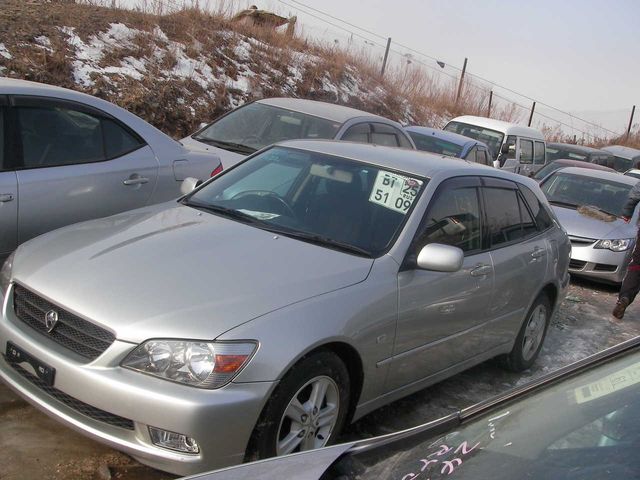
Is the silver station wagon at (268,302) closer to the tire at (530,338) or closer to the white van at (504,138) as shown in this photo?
the tire at (530,338)

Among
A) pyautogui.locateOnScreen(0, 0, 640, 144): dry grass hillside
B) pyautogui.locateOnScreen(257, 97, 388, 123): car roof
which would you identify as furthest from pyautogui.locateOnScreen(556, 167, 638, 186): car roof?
pyautogui.locateOnScreen(0, 0, 640, 144): dry grass hillside

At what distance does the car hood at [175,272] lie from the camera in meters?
3.23

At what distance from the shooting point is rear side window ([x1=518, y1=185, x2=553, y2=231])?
5719 mm

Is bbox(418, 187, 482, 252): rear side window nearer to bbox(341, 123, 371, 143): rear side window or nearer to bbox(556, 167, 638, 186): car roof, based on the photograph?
bbox(341, 123, 371, 143): rear side window

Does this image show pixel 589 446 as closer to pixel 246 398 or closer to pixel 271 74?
pixel 246 398

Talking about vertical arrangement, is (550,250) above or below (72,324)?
above

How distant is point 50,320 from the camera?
3.39 m

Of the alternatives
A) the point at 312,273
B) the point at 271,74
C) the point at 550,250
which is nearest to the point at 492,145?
the point at 271,74

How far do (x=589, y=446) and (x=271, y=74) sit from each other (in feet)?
49.3

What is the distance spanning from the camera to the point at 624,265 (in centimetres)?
970

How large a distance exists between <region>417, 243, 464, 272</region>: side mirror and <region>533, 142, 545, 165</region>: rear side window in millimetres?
13691

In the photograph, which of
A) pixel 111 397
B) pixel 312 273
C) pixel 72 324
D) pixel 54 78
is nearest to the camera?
pixel 111 397

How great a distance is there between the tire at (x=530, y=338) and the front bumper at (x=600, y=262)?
3.91m

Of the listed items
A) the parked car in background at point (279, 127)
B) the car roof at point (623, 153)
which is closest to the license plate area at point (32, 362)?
→ the parked car in background at point (279, 127)
